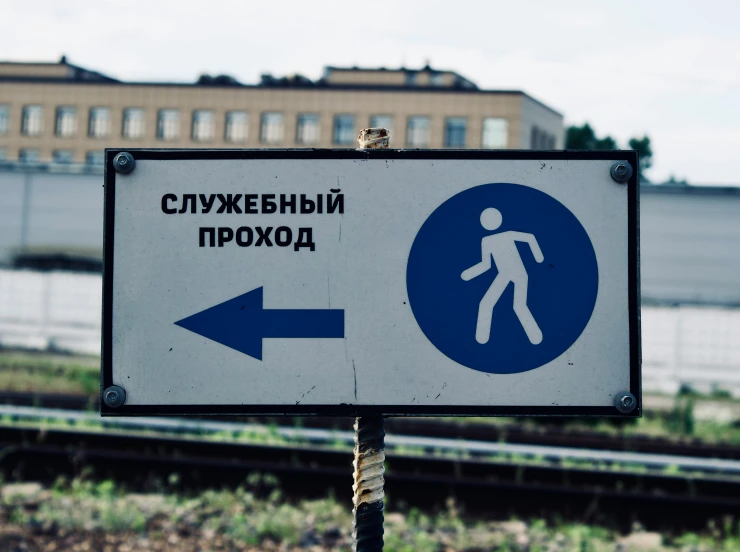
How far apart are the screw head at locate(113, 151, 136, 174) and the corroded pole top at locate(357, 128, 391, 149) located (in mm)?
531

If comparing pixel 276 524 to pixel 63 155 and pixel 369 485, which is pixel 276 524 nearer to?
pixel 369 485

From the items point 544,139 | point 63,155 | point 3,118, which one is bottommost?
point 63,155

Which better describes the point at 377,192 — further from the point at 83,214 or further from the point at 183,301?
the point at 83,214

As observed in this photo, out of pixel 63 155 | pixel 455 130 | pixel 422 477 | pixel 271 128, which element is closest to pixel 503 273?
pixel 422 477

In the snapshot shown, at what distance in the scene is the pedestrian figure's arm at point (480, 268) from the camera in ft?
5.92

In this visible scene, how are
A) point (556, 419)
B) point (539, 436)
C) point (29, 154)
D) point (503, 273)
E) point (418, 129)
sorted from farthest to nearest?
1. point (29, 154)
2. point (418, 129)
3. point (556, 419)
4. point (539, 436)
5. point (503, 273)

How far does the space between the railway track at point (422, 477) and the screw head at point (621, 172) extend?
5127mm

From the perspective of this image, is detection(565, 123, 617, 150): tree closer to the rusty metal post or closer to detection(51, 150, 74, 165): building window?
detection(51, 150, 74, 165): building window

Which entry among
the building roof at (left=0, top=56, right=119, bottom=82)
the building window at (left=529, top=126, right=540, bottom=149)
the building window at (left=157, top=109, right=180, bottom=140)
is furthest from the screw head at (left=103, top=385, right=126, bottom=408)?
the building roof at (left=0, top=56, right=119, bottom=82)

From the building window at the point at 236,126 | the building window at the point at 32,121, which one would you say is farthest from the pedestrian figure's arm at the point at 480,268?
the building window at the point at 32,121

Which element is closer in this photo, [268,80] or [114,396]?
[114,396]

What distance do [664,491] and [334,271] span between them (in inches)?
251

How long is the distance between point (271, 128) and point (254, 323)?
56324 mm

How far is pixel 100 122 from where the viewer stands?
5897 centimetres
